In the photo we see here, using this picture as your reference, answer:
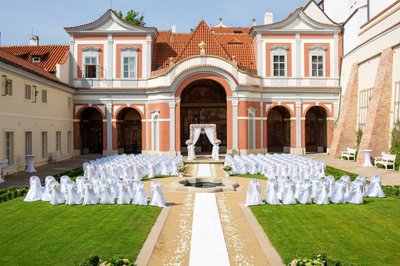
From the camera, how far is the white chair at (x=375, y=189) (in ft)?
51.5

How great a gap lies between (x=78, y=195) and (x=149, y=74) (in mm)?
21779

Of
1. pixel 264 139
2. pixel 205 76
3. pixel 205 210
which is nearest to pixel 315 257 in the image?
pixel 205 210

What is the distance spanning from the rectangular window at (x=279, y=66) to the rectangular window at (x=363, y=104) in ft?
24.0

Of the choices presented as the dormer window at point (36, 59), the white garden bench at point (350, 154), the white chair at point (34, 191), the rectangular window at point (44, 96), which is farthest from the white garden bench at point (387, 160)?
the dormer window at point (36, 59)

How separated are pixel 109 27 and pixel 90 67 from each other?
3.84 meters

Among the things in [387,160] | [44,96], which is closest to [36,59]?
[44,96]

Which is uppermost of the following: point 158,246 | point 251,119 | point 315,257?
point 251,119

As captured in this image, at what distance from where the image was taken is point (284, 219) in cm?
1222

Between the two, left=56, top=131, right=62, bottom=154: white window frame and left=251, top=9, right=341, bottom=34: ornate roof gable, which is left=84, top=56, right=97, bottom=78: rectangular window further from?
left=251, top=9, right=341, bottom=34: ornate roof gable

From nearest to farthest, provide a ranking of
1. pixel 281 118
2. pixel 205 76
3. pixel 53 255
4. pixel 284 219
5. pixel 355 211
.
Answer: pixel 53 255, pixel 284 219, pixel 355 211, pixel 205 76, pixel 281 118

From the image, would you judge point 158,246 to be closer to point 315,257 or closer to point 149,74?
point 315,257

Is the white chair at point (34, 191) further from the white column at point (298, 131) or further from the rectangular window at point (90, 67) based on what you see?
the white column at point (298, 131)

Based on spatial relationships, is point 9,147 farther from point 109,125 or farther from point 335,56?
point 335,56

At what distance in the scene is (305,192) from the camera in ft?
47.7
